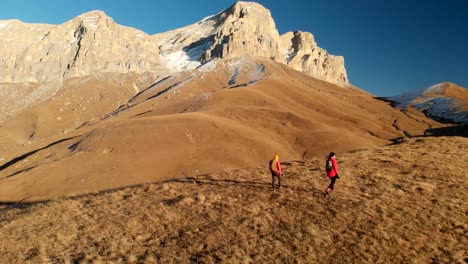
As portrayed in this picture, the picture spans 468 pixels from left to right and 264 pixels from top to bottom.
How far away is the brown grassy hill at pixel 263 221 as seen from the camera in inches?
627

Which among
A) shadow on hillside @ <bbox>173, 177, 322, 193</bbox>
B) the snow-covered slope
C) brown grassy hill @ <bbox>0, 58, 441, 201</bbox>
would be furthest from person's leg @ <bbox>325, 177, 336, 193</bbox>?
the snow-covered slope

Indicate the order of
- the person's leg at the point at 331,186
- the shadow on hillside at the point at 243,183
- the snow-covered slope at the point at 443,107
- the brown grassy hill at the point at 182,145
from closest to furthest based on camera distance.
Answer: the person's leg at the point at 331,186, the shadow on hillside at the point at 243,183, the brown grassy hill at the point at 182,145, the snow-covered slope at the point at 443,107

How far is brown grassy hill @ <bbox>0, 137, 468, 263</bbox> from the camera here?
15930 mm

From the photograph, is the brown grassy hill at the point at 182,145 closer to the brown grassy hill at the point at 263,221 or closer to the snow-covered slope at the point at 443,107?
the brown grassy hill at the point at 263,221

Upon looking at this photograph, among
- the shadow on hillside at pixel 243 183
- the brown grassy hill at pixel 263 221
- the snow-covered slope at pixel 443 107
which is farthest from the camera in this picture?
the snow-covered slope at pixel 443 107

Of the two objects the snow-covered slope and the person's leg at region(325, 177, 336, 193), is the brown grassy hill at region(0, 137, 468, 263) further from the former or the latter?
the snow-covered slope

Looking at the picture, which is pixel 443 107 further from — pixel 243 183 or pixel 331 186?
pixel 331 186

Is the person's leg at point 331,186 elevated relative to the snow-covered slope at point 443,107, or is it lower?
lower

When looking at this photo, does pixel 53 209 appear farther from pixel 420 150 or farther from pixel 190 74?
pixel 190 74

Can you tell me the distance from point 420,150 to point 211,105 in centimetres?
7479

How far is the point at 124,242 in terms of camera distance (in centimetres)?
1770

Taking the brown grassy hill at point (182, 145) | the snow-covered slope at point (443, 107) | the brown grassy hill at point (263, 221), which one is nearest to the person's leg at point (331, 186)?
the brown grassy hill at point (263, 221)

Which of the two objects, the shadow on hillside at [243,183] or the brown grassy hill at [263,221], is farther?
the shadow on hillside at [243,183]

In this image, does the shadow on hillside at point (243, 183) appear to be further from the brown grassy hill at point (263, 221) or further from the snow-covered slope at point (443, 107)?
the snow-covered slope at point (443, 107)
